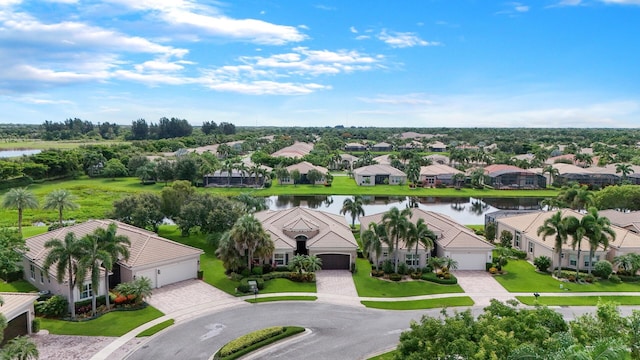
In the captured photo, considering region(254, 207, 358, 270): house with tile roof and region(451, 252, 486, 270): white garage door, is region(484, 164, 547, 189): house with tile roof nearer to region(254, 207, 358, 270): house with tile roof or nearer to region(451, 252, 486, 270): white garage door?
region(451, 252, 486, 270): white garage door

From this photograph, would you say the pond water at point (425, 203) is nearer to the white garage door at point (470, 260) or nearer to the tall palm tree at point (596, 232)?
the white garage door at point (470, 260)

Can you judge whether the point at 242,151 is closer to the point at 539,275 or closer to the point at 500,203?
the point at 500,203

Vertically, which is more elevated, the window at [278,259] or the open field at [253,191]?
the open field at [253,191]

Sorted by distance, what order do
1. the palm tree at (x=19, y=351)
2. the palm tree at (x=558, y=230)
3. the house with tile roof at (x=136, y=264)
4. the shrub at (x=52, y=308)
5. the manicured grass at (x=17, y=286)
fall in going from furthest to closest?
the palm tree at (x=558, y=230) → the manicured grass at (x=17, y=286) → the house with tile roof at (x=136, y=264) → the shrub at (x=52, y=308) → the palm tree at (x=19, y=351)

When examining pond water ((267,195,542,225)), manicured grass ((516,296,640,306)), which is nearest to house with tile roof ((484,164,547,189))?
pond water ((267,195,542,225))

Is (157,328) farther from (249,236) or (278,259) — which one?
(278,259)

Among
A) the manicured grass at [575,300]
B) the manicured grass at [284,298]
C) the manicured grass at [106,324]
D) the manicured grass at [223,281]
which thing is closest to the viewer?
the manicured grass at [106,324]

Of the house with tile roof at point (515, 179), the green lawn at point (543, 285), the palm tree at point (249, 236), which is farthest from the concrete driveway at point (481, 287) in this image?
the house with tile roof at point (515, 179)
